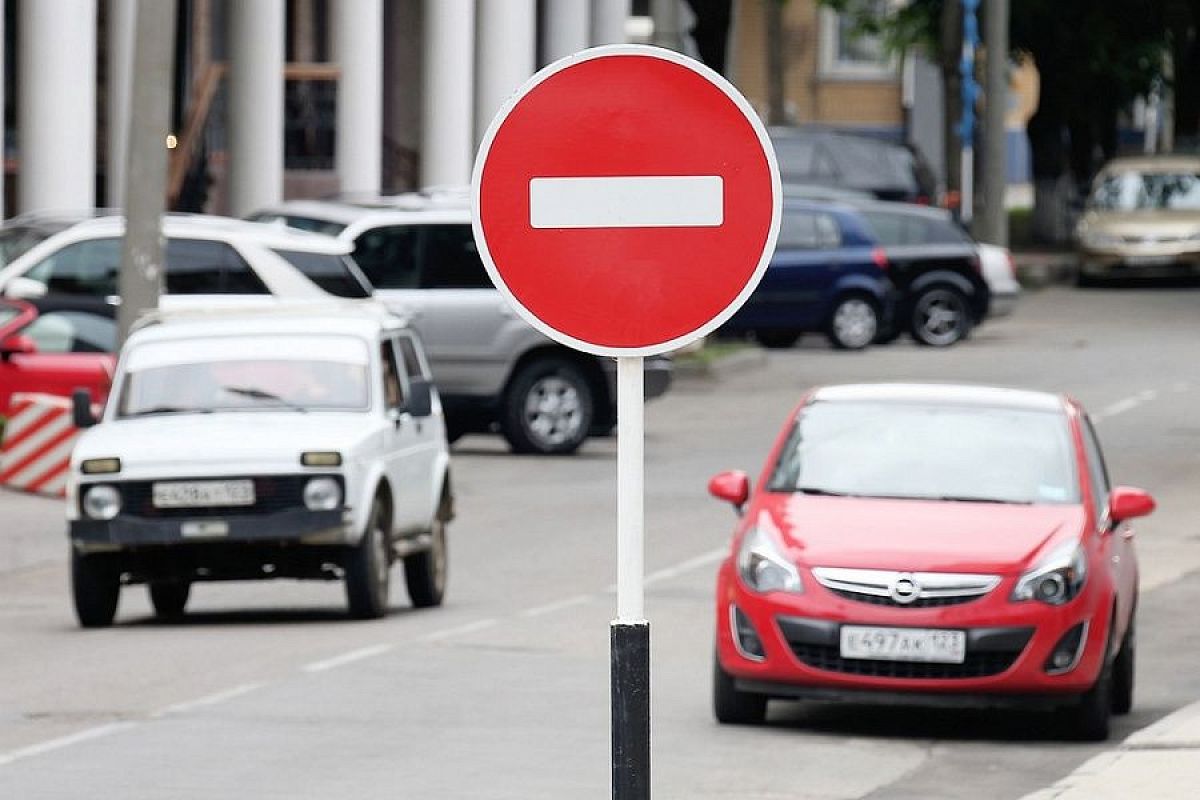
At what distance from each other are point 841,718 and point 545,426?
1331cm

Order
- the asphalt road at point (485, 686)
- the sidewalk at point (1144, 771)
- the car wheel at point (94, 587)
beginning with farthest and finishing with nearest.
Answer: the car wheel at point (94, 587) → the asphalt road at point (485, 686) → the sidewalk at point (1144, 771)

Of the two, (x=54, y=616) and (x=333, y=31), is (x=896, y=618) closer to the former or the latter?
(x=54, y=616)

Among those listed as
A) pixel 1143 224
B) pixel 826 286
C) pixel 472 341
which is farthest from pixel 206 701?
pixel 1143 224

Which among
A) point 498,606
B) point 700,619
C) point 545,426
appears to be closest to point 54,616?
point 498,606

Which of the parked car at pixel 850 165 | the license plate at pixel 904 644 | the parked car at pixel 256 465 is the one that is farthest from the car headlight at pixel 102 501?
the parked car at pixel 850 165

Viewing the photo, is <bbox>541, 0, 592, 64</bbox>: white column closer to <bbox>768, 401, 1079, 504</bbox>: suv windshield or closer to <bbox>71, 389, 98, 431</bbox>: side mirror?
<bbox>71, 389, 98, 431</bbox>: side mirror

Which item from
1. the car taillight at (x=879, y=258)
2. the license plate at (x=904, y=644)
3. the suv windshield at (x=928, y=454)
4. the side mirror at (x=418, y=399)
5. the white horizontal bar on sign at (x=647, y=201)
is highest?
the white horizontal bar on sign at (x=647, y=201)

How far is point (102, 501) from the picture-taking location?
1516 cm

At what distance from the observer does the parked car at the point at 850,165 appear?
43.9m

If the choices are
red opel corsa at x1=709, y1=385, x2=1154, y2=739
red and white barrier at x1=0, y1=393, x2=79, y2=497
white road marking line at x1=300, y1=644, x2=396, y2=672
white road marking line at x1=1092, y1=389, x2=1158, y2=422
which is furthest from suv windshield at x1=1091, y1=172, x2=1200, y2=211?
red opel corsa at x1=709, y1=385, x2=1154, y2=739

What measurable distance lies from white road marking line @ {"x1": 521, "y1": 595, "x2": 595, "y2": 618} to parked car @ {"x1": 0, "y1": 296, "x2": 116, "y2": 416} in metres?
6.79

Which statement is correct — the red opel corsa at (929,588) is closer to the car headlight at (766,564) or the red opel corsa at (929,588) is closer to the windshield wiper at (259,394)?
the car headlight at (766,564)

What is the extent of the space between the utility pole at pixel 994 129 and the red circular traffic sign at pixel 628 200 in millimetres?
39693

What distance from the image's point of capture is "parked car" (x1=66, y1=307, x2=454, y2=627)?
49.8 ft
